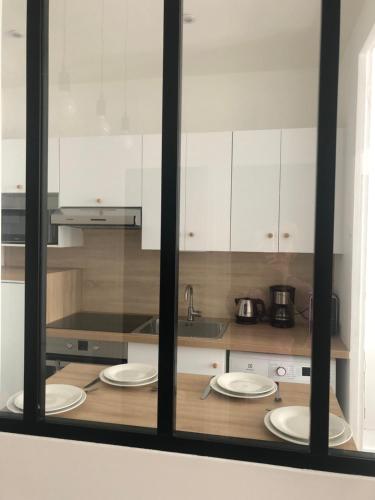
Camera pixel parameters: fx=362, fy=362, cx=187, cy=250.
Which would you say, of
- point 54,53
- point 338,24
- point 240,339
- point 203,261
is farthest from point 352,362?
point 54,53

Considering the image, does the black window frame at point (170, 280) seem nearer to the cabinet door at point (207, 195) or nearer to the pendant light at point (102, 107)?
the cabinet door at point (207, 195)

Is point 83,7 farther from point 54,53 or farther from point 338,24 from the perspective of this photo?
point 338,24

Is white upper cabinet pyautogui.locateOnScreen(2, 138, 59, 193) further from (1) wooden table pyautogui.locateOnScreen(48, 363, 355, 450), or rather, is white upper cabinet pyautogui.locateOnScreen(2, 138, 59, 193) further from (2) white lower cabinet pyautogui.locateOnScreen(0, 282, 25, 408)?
(1) wooden table pyautogui.locateOnScreen(48, 363, 355, 450)

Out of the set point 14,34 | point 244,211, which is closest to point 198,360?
point 244,211

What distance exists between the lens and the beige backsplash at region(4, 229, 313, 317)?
40.0 inches

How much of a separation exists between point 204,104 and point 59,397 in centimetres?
99

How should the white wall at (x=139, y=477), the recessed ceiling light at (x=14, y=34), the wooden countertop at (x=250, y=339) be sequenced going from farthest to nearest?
the recessed ceiling light at (x=14, y=34) < the wooden countertop at (x=250, y=339) < the white wall at (x=139, y=477)

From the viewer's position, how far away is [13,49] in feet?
3.69

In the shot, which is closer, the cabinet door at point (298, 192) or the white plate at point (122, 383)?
the cabinet door at point (298, 192)

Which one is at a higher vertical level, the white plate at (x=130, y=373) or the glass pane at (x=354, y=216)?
the glass pane at (x=354, y=216)

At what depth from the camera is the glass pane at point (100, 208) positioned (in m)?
1.07

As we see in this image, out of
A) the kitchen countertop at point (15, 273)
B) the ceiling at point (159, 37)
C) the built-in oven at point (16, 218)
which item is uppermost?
→ the ceiling at point (159, 37)

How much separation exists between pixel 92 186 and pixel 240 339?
681mm

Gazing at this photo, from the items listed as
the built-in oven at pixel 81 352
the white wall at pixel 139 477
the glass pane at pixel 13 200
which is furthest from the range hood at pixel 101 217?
the white wall at pixel 139 477
